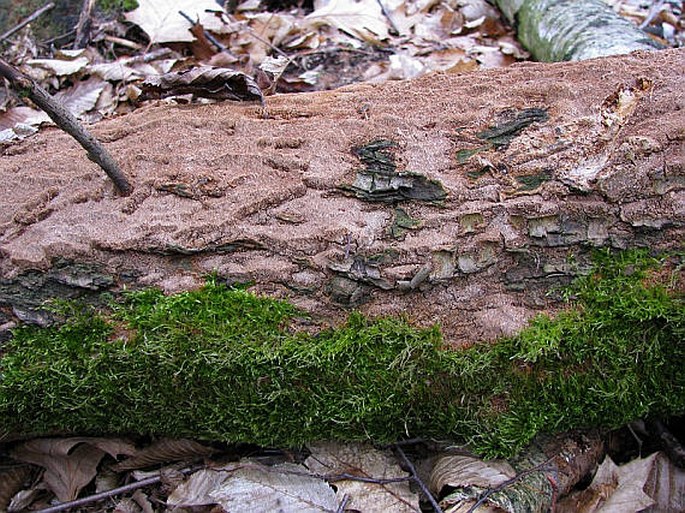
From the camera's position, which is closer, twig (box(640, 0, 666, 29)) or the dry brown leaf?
the dry brown leaf

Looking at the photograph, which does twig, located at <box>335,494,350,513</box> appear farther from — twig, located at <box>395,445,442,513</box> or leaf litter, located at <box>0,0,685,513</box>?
twig, located at <box>395,445,442,513</box>

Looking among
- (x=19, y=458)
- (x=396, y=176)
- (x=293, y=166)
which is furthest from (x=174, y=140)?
(x=19, y=458)

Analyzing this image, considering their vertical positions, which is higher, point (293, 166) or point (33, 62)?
point (293, 166)

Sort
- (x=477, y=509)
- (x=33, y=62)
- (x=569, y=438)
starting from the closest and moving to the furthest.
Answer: (x=477, y=509), (x=569, y=438), (x=33, y=62)

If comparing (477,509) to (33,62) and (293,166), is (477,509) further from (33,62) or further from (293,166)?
(33,62)

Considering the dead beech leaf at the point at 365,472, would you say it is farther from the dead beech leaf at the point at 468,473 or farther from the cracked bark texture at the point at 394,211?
the cracked bark texture at the point at 394,211

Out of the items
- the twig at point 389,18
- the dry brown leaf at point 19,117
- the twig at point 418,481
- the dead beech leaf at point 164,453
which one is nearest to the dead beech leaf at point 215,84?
the dry brown leaf at point 19,117

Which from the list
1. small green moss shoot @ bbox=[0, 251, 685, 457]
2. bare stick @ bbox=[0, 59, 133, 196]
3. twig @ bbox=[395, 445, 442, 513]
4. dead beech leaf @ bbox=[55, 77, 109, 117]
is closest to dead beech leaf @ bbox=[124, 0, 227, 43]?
dead beech leaf @ bbox=[55, 77, 109, 117]
